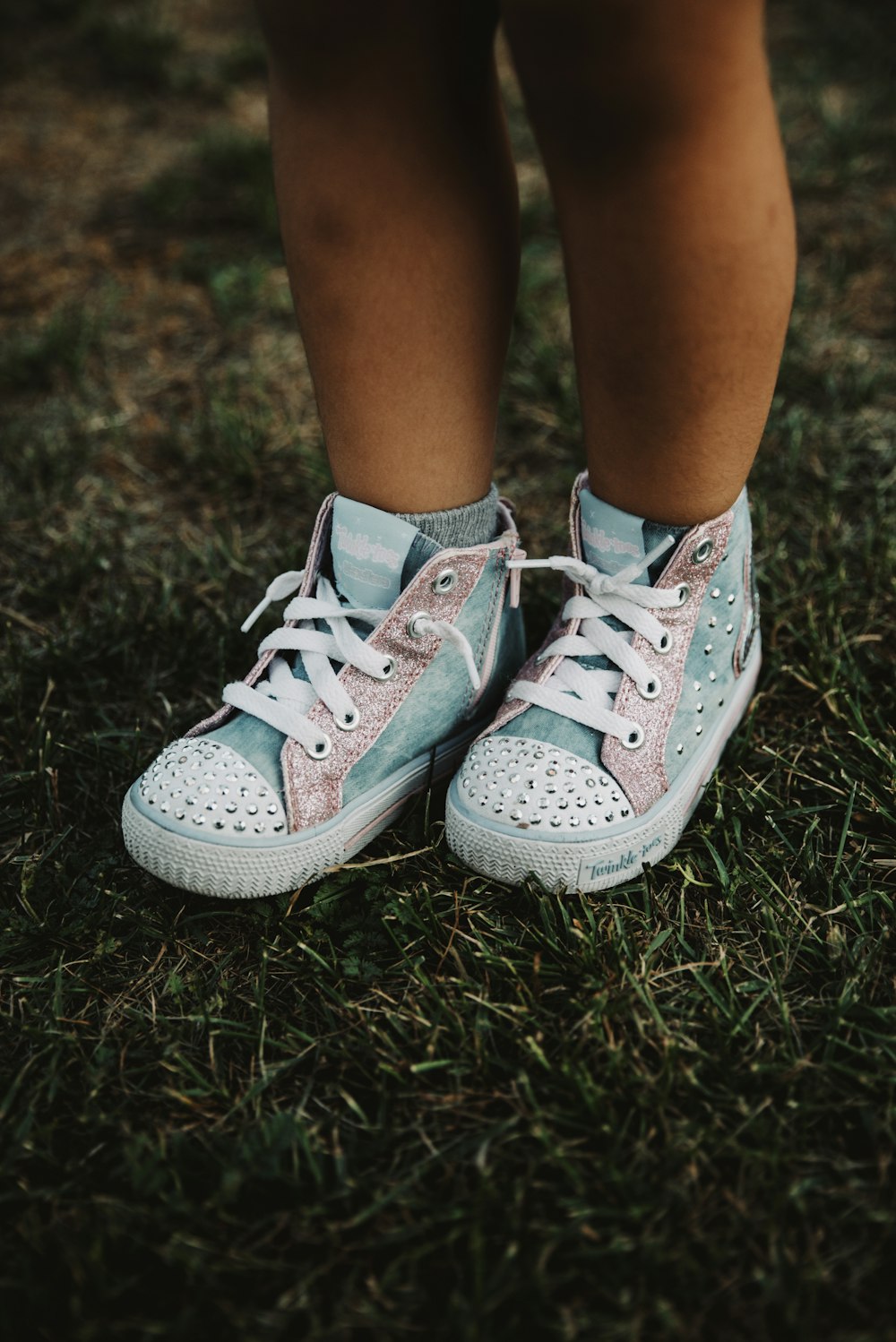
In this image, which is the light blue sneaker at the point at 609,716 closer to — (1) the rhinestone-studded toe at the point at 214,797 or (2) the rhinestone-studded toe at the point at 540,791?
(2) the rhinestone-studded toe at the point at 540,791

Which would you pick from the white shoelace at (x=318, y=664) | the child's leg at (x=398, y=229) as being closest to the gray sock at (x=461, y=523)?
the child's leg at (x=398, y=229)

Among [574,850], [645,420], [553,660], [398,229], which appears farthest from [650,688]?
[398,229]

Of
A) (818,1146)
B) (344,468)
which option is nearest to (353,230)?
(344,468)

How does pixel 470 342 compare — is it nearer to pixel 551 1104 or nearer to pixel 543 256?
pixel 551 1104

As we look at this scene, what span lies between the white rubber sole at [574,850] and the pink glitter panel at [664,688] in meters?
0.03

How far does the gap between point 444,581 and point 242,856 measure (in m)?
0.44

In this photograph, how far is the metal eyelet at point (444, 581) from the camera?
4.44 ft

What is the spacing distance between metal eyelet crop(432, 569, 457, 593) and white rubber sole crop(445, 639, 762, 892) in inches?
10.4

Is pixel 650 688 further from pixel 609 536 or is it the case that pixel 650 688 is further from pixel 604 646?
pixel 609 536

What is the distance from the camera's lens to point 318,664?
1.39 m

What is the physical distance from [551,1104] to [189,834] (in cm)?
55

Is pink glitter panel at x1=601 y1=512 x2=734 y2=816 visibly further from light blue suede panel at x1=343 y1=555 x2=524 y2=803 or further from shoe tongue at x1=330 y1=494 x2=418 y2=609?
shoe tongue at x1=330 y1=494 x2=418 y2=609

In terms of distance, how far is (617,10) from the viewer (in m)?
0.92

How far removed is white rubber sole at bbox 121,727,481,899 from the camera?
1.30 m
